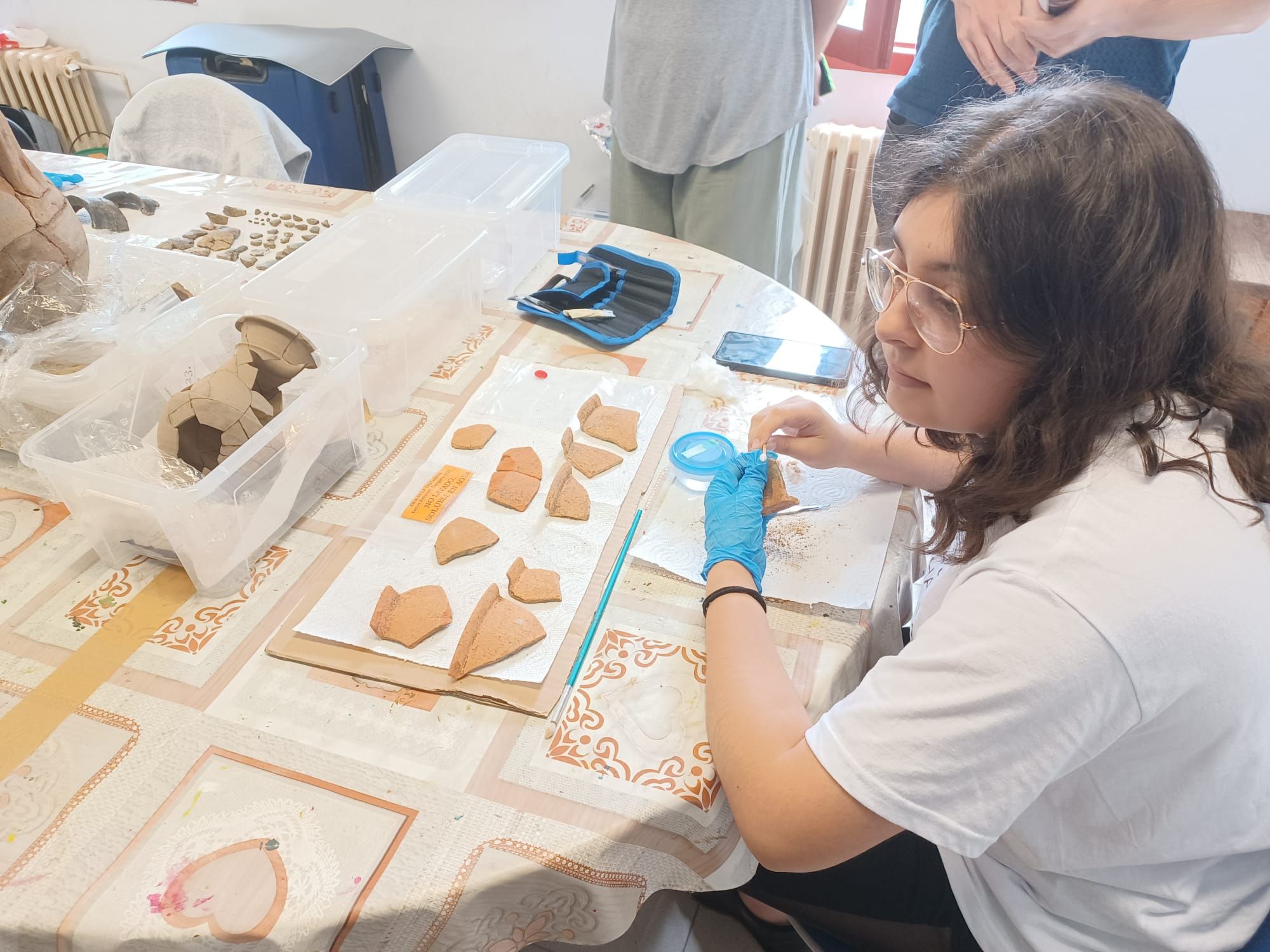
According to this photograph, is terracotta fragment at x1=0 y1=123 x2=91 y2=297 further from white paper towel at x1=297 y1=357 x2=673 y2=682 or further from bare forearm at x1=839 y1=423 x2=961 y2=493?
bare forearm at x1=839 y1=423 x2=961 y2=493

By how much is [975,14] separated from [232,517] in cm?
142

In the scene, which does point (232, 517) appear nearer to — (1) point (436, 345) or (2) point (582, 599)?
(2) point (582, 599)

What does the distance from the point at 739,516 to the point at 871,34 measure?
206 centimetres

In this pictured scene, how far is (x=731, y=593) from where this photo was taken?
2.86 ft

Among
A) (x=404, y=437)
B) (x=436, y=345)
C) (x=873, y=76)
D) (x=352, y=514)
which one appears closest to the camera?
(x=352, y=514)

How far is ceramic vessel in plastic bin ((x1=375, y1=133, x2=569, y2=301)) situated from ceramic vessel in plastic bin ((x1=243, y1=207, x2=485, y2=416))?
7cm

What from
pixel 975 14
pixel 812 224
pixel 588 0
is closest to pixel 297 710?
pixel 975 14

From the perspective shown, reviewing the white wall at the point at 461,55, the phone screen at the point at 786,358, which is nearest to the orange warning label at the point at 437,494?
the phone screen at the point at 786,358

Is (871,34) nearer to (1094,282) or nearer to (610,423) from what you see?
(610,423)

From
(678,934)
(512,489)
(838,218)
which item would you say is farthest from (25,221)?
(838,218)

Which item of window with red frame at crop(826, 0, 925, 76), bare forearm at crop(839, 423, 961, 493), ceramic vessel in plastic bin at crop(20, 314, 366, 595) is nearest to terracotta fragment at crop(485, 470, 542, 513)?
ceramic vessel in plastic bin at crop(20, 314, 366, 595)

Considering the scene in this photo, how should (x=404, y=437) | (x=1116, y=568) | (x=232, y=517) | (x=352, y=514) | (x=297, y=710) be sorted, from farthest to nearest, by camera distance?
(x=404, y=437) → (x=352, y=514) → (x=232, y=517) → (x=297, y=710) → (x=1116, y=568)

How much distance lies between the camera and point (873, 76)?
8.50 ft

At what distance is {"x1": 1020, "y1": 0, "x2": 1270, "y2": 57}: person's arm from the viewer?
122 centimetres
